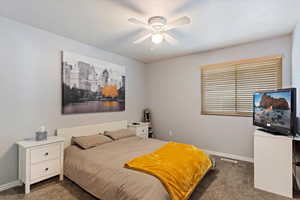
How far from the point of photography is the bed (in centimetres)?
157

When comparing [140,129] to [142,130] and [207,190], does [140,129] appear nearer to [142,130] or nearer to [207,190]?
[142,130]

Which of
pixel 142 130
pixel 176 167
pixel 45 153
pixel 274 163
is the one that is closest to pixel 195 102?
pixel 142 130

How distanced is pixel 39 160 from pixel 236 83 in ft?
13.3

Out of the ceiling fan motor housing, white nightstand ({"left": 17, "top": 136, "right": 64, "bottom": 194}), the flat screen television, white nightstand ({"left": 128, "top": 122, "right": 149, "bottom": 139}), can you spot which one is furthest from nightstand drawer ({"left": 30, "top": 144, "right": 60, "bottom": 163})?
the flat screen television

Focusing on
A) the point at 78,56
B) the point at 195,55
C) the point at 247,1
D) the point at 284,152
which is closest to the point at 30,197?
the point at 78,56

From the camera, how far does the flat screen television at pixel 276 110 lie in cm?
210

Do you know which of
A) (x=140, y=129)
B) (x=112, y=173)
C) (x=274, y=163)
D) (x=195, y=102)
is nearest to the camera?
(x=112, y=173)

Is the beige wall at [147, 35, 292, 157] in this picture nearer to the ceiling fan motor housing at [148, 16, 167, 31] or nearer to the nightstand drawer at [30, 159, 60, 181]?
the ceiling fan motor housing at [148, 16, 167, 31]

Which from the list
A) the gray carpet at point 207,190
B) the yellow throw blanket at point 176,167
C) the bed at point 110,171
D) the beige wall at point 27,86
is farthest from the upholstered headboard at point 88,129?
the yellow throw blanket at point 176,167

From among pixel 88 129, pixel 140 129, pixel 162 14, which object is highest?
pixel 162 14

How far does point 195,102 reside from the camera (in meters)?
4.02

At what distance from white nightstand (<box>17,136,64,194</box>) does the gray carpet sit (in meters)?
0.15

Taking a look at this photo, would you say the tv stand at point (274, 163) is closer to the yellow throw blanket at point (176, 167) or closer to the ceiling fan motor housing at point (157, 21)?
the yellow throw blanket at point (176, 167)

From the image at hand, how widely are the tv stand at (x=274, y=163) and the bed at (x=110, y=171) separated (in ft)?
5.43
